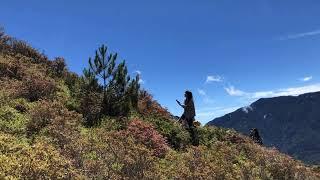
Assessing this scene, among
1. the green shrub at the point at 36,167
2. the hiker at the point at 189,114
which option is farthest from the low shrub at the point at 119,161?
the hiker at the point at 189,114

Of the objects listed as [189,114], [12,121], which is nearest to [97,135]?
[12,121]

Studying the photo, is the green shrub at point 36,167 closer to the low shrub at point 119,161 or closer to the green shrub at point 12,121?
the low shrub at point 119,161

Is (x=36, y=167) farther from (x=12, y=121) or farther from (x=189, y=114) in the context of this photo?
(x=189, y=114)

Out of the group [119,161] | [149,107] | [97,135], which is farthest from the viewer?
[149,107]

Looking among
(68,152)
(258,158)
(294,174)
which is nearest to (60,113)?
(68,152)

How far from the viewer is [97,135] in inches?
815

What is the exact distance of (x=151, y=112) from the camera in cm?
3228

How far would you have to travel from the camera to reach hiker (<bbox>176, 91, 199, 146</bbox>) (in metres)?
30.8

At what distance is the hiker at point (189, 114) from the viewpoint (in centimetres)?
3076

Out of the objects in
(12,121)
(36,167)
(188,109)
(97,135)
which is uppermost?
(188,109)

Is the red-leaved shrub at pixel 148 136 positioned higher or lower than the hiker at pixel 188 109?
lower

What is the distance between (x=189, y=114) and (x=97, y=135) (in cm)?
1224

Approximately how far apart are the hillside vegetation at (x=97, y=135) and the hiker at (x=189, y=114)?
2.28ft

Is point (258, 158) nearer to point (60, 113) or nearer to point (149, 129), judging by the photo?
point (149, 129)
